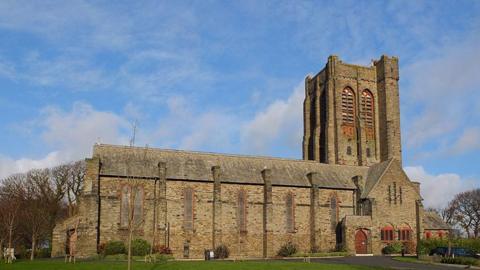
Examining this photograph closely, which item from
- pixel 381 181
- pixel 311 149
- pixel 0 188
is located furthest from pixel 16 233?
pixel 381 181

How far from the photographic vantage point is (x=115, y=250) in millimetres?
39438

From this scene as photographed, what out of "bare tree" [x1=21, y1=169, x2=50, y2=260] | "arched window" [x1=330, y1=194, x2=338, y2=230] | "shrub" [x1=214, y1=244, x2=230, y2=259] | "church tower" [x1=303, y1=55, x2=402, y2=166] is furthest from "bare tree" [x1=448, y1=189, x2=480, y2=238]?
"bare tree" [x1=21, y1=169, x2=50, y2=260]

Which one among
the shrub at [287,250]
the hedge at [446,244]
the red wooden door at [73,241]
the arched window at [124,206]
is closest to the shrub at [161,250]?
the arched window at [124,206]

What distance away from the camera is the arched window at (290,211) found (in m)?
48.8

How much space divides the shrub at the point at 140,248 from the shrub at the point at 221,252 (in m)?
6.46

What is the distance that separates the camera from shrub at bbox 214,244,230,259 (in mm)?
44281

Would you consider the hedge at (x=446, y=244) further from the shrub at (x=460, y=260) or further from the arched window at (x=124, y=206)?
the arched window at (x=124, y=206)

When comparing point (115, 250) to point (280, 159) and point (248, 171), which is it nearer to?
point (248, 171)

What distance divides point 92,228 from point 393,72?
41192mm

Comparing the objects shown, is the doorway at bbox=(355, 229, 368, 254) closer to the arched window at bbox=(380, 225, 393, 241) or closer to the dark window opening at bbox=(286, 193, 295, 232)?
the arched window at bbox=(380, 225, 393, 241)

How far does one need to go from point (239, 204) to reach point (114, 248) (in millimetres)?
12673

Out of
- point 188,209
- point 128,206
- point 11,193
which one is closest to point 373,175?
point 188,209

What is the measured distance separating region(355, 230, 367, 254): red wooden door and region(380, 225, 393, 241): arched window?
1952 mm

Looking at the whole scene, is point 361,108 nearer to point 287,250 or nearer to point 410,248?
point 410,248
